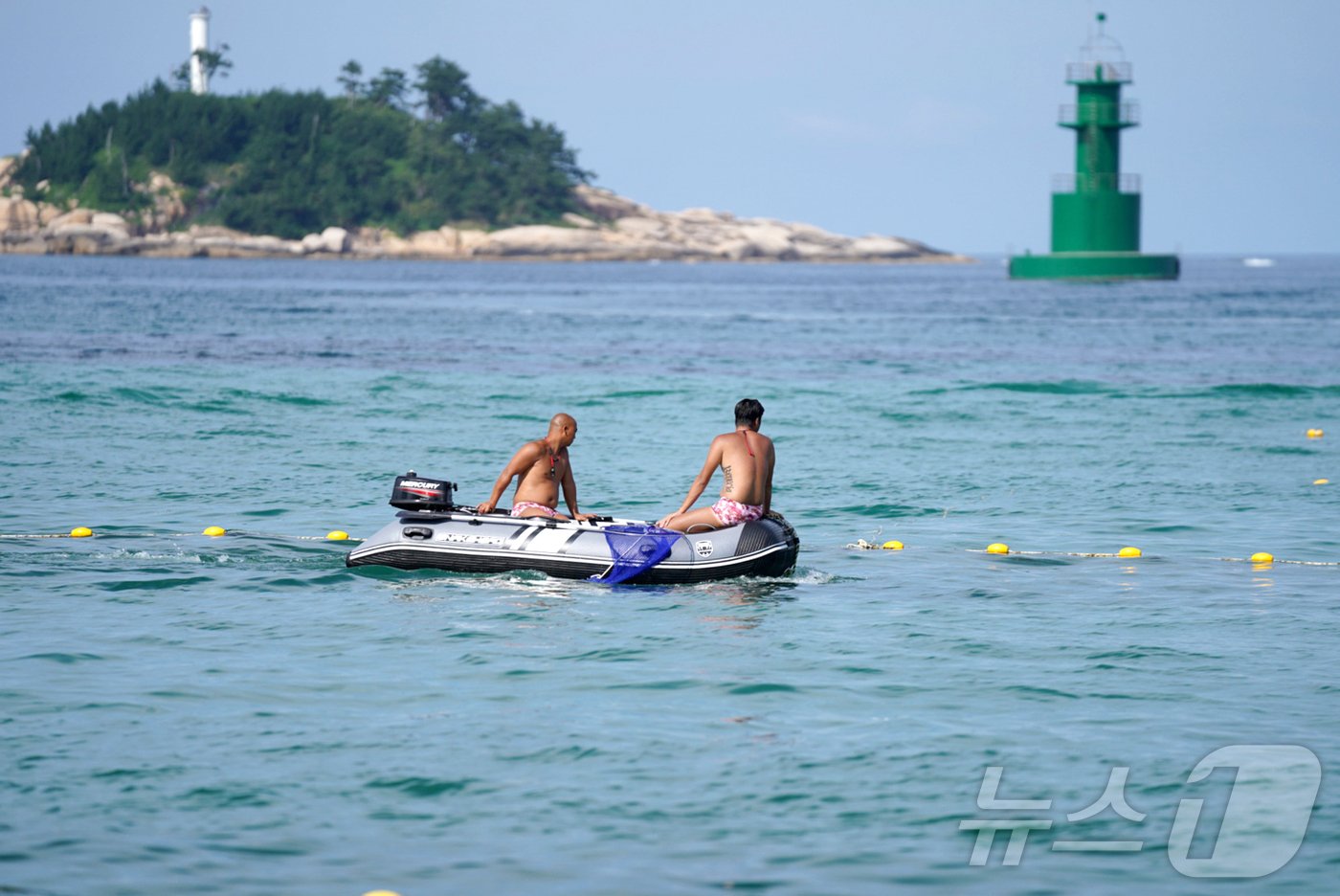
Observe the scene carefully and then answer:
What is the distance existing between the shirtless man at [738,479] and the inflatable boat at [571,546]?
0.45ft

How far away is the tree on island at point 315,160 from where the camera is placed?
165 meters

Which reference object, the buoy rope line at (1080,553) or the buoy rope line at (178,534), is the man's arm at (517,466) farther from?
the buoy rope line at (1080,553)

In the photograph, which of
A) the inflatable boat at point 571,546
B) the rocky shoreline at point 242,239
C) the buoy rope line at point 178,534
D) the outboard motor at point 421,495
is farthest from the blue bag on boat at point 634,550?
the rocky shoreline at point 242,239

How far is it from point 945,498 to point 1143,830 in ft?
39.7

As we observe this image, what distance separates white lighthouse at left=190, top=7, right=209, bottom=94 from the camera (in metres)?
167

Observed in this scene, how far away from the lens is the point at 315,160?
556 feet

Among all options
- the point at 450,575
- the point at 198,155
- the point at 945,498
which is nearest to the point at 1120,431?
the point at 945,498

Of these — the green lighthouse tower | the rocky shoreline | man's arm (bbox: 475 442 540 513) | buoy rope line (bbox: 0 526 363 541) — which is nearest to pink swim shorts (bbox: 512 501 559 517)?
man's arm (bbox: 475 442 540 513)

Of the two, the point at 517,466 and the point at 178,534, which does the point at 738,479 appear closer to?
the point at 517,466

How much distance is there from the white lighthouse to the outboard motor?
6316 inches

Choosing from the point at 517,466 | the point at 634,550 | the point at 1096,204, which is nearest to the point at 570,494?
the point at 517,466

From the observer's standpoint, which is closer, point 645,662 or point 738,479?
point 645,662

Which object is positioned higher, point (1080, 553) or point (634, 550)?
point (634, 550)

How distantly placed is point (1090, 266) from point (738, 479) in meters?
74.8
